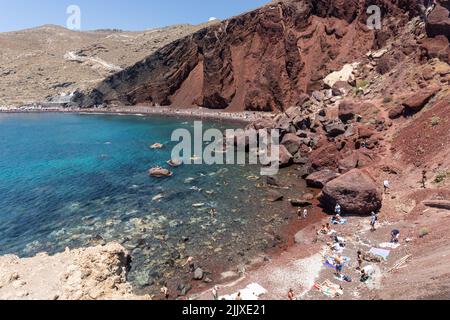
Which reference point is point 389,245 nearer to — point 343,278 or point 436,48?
point 343,278

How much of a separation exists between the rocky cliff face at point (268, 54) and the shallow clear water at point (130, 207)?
38.2 meters

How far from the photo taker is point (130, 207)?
135 ft

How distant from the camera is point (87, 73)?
635 ft

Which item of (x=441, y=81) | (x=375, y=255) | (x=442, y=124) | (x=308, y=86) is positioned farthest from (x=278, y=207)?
(x=308, y=86)

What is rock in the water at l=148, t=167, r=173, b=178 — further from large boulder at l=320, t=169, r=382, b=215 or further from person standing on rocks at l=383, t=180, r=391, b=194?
person standing on rocks at l=383, t=180, r=391, b=194

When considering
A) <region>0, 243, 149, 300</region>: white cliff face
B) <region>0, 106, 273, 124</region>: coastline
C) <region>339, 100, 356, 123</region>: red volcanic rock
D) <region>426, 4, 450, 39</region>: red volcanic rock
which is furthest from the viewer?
<region>0, 106, 273, 124</region>: coastline

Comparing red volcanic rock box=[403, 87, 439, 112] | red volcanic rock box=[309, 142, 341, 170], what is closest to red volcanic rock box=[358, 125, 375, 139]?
red volcanic rock box=[309, 142, 341, 170]

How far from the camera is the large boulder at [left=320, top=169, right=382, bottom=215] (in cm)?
3412

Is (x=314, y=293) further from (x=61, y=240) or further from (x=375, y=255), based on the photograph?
(x=61, y=240)

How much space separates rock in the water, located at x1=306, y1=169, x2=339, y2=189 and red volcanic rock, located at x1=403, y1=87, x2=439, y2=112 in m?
14.9

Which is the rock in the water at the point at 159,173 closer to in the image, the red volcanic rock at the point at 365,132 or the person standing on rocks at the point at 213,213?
the person standing on rocks at the point at 213,213

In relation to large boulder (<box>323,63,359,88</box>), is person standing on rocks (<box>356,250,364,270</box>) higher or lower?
lower

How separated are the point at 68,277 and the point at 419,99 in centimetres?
4795

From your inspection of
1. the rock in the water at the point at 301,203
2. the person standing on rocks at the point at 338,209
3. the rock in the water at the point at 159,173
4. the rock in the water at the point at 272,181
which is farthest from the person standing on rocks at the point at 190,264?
the rock in the water at the point at 159,173
